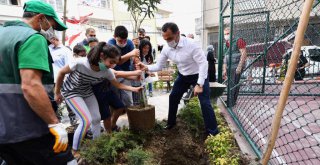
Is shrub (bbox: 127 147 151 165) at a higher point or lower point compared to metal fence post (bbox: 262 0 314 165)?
lower

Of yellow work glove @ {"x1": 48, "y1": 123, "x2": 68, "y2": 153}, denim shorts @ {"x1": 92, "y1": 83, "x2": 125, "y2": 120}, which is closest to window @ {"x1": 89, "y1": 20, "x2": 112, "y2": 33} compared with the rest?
denim shorts @ {"x1": 92, "y1": 83, "x2": 125, "y2": 120}

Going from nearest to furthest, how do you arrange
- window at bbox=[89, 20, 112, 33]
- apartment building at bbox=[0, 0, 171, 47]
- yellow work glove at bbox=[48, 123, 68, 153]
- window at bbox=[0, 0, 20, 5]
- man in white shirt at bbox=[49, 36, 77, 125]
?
yellow work glove at bbox=[48, 123, 68, 153]
man in white shirt at bbox=[49, 36, 77, 125]
window at bbox=[0, 0, 20, 5]
apartment building at bbox=[0, 0, 171, 47]
window at bbox=[89, 20, 112, 33]

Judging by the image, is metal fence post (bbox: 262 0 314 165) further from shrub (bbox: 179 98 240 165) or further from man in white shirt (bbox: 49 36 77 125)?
man in white shirt (bbox: 49 36 77 125)

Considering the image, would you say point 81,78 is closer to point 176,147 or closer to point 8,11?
point 176,147

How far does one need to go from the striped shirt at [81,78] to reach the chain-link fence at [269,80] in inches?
87.8

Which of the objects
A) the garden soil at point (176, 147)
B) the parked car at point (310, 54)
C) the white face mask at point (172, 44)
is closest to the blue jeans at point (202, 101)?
the garden soil at point (176, 147)

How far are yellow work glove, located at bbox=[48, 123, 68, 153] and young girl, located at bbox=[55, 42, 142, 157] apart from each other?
1.03 meters

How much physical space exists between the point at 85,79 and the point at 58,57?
6.17ft

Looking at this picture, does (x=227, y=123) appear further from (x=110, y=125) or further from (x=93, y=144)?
(x=93, y=144)

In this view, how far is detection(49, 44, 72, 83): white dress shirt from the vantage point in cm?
427

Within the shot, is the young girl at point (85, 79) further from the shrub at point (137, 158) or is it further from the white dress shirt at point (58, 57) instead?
the white dress shirt at point (58, 57)

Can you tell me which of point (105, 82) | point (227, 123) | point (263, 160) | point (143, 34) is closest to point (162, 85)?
point (143, 34)

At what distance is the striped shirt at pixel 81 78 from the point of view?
2.72m

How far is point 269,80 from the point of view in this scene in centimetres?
657
